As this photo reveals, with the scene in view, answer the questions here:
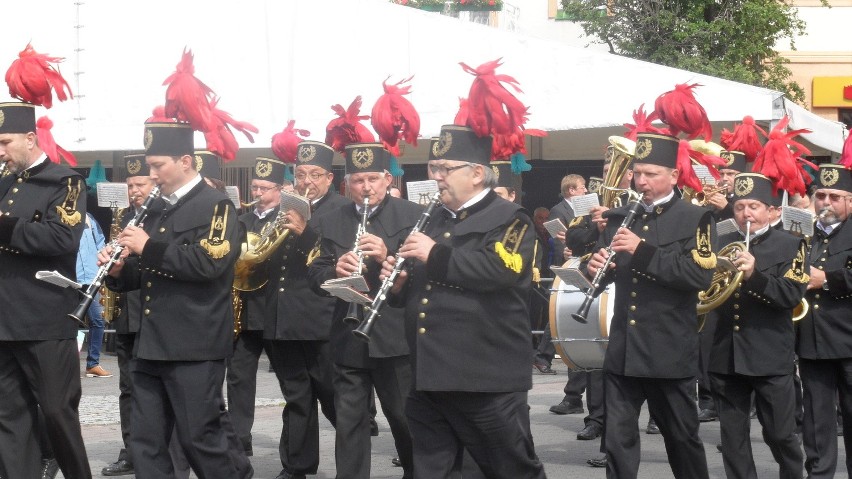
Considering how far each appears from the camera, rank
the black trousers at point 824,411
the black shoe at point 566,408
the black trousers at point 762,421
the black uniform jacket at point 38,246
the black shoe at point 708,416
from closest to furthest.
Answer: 1. the black uniform jacket at point 38,246
2. the black trousers at point 762,421
3. the black trousers at point 824,411
4. the black shoe at point 708,416
5. the black shoe at point 566,408

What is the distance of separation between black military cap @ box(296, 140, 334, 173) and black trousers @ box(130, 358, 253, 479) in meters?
2.47

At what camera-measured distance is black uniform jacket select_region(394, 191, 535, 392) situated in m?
6.36

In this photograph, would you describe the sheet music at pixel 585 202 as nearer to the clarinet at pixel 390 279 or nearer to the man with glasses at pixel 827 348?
the man with glasses at pixel 827 348

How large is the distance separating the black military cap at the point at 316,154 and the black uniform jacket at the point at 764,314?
8.83ft

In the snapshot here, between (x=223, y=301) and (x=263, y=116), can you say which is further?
(x=263, y=116)

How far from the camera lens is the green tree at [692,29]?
23438mm

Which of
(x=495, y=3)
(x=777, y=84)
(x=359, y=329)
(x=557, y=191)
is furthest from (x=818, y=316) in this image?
(x=495, y=3)

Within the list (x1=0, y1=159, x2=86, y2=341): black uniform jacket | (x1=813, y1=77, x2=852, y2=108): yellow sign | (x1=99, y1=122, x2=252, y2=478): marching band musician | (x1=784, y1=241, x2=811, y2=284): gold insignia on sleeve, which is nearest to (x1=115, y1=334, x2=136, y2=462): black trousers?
(x1=0, y1=159, x2=86, y2=341): black uniform jacket

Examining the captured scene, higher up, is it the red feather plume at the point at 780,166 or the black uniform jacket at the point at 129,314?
the red feather plume at the point at 780,166

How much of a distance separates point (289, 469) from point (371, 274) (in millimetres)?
1909

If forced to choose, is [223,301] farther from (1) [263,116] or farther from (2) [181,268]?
(1) [263,116]

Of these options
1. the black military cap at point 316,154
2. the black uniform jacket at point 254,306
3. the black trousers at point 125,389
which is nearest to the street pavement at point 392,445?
the black trousers at point 125,389

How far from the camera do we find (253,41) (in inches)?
598

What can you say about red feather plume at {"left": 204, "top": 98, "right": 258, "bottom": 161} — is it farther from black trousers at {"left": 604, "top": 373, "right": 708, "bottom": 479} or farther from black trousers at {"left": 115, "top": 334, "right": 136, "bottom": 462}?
black trousers at {"left": 604, "top": 373, "right": 708, "bottom": 479}
